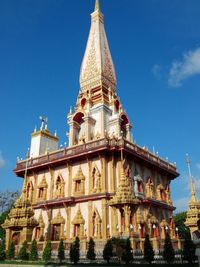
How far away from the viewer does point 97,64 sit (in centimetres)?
3878

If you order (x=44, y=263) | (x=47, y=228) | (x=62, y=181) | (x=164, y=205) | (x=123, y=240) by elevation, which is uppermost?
(x=62, y=181)

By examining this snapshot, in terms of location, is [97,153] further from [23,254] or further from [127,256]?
[127,256]

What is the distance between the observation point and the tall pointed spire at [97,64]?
38062mm

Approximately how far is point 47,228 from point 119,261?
1428cm

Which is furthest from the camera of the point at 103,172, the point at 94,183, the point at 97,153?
the point at 97,153

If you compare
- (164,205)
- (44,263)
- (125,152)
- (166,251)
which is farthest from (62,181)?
(166,251)

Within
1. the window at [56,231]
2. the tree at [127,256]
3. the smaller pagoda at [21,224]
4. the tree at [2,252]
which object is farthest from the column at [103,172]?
the tree at [127,256]

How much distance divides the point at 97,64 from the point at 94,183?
58.7ft

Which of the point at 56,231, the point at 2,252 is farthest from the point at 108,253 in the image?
the point at 56,231

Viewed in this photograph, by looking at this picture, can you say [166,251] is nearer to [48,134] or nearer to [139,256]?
[139,256]

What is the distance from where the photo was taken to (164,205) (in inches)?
1256

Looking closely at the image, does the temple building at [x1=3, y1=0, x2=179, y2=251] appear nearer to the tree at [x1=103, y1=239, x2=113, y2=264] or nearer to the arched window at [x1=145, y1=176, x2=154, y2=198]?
the arched window at [x1=145, y1=176, x2=154, y2=198]

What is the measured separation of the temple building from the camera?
22.6 m

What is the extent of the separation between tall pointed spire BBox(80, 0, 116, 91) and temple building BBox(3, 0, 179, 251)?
0.20m
